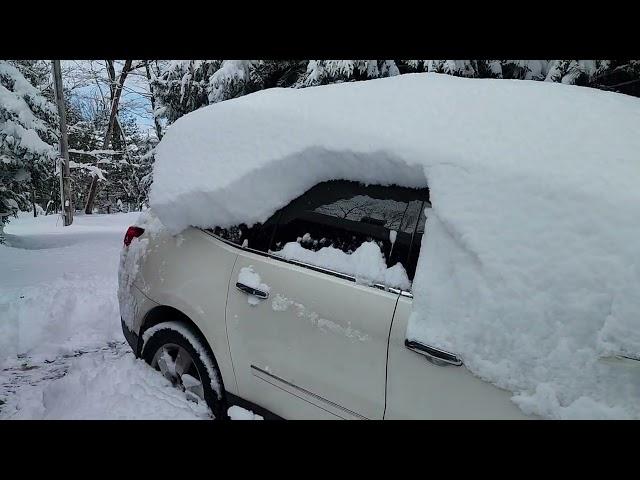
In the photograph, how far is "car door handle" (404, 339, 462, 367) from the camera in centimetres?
146

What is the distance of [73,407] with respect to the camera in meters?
2.18

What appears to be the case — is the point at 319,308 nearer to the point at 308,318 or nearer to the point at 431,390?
the point at 308,318

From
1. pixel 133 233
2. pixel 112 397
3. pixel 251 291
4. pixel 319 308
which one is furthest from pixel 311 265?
pixel 133 233

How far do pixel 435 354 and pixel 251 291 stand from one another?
0.93 m

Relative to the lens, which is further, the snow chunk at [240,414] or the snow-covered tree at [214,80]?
the snow-covered tree at [214,80]

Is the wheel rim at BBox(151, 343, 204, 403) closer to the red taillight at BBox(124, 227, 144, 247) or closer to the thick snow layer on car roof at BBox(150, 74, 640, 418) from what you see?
the red taillight at BBox(124, 227, 144, 247)

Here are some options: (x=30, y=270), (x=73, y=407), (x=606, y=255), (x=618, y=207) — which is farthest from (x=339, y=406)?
(x=30, y=270)

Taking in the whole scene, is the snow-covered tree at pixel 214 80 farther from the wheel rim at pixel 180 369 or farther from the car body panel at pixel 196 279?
the wheel rim at pixel 180 369

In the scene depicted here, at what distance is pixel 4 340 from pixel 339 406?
11.1 ft

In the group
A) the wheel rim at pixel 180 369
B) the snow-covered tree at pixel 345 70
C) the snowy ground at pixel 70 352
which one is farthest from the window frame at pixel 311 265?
the snow-covered tree at pixel 345 70

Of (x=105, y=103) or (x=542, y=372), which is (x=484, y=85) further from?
(x=105, y=103)

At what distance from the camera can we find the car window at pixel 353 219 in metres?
1.70

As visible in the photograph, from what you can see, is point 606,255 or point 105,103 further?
point 105,103

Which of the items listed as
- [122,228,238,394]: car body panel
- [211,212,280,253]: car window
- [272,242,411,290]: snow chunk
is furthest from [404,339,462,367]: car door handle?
[122,228,238,394]: car body panel
